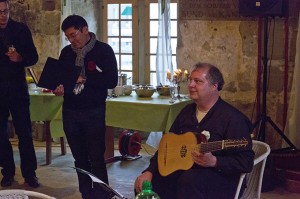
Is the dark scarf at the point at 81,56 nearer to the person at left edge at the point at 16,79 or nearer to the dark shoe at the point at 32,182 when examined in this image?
the person at left edge at the point at 16,79

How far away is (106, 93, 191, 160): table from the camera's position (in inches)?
166

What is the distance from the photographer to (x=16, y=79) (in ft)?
12.9

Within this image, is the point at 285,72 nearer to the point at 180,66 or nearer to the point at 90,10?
the point at 180,66

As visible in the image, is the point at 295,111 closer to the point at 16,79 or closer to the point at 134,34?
the point at 134,34

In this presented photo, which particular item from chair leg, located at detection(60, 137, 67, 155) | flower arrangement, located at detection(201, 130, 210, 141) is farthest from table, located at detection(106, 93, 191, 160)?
flower arrangement, located at detection(201, 130, 210, 141)

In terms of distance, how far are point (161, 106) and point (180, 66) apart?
0.96 m

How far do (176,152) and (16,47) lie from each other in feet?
5.90

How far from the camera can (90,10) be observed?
230 inches

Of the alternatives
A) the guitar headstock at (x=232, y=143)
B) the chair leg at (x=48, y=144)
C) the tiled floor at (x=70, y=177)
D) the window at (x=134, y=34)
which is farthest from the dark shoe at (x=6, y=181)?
the guitar headstock at (x=232, y=143)

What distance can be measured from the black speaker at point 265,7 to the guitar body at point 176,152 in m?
2.00

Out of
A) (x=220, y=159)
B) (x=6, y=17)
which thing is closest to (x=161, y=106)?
(x=6, y=17)

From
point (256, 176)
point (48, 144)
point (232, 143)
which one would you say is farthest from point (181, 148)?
point (48, 144)

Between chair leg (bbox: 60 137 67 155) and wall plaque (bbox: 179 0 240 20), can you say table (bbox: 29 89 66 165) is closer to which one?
chair leg (bbox: 60 137 67 155)

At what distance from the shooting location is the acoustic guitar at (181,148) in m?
2.47
